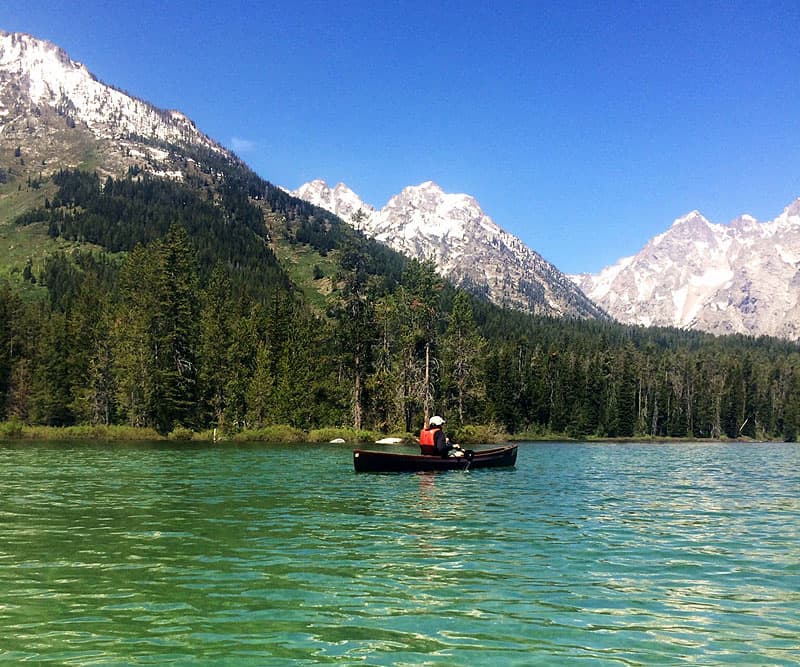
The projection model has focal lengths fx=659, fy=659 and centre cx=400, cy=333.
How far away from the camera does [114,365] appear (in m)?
98.0

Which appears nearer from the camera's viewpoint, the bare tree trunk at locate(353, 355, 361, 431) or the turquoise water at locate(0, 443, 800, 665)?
the turquoise water at locate(0, 443, 800, 665)

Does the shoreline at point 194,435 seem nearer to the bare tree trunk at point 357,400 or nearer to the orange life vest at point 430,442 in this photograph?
the bare tree trunk at point 357,400

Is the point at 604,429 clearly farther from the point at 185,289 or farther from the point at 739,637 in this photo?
the point at 739,637

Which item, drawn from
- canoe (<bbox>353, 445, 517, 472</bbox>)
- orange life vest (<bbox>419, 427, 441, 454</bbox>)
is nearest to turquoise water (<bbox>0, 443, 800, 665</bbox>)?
canoe (<bbox>353, 445, 517, 472</bbox>)

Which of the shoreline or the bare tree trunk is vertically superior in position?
the bare tree trunk

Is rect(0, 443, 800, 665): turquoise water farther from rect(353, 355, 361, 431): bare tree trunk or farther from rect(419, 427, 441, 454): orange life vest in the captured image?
rect(353, 355, 361, 431): bare tree trunk

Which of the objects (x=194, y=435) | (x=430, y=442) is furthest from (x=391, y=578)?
(x=194, y=435)

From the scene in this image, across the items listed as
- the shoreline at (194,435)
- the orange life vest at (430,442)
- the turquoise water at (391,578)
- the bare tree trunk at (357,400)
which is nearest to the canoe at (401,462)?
the orange life vest at (430,442)

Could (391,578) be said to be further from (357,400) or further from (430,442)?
(357,400)

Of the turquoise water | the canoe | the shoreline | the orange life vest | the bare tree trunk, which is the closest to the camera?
the turquoise water

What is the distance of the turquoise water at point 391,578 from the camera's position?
10.4 meters

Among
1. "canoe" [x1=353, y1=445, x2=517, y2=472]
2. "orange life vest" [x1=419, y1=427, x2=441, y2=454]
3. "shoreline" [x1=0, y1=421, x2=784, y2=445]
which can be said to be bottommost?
"shoreline" [x1=0, y1=421, x2=784, y2=445]

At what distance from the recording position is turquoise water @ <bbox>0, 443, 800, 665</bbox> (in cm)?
1042

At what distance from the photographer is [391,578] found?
14.9 m
